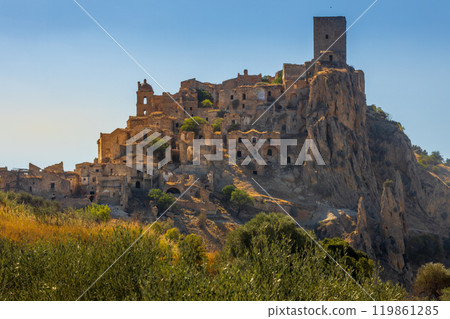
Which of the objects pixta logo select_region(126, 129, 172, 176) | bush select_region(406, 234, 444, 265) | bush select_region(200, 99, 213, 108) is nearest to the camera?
bush select_region(406, 234, 444, 265)

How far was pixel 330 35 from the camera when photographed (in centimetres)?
8100

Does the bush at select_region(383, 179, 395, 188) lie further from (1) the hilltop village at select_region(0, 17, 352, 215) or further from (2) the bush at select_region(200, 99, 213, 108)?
(2) the bush at select_region(200, 99, 213, 108)

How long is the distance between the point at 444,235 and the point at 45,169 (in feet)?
154

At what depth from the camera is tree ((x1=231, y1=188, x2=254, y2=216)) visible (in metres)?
59.5

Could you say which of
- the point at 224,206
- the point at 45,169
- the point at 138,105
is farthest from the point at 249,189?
the point at 138,105

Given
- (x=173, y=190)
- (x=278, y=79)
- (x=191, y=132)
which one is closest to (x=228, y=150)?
(x=191, y=132)

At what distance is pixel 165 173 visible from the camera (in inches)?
2452

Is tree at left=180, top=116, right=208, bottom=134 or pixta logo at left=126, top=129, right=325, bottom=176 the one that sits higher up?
tree at left=180, top=116, right=208, bottom=134

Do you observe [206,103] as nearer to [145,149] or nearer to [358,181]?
[145,149]

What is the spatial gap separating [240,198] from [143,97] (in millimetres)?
30760

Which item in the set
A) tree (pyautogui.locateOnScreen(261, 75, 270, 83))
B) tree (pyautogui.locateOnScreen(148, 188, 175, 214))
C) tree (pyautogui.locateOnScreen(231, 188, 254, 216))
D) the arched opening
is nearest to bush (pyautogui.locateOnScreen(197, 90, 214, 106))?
tree (pyautogui.locateOnScreen(261, 75, 270, 83))

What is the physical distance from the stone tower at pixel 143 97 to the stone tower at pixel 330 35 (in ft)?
78.3

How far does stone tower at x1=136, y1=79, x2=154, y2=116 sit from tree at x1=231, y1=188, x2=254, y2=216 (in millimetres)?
27275

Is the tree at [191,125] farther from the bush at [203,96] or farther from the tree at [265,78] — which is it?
the tree at [265,78]
